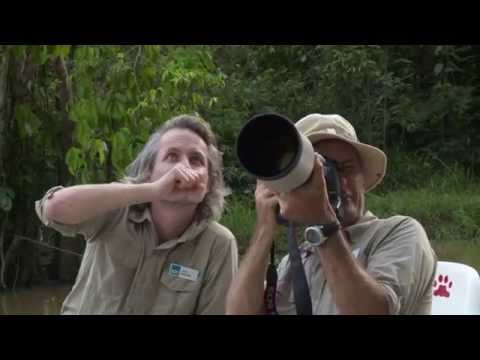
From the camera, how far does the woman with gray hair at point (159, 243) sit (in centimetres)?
170

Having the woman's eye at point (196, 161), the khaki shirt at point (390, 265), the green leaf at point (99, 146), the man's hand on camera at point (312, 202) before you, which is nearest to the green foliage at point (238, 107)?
the green leaf at point (99, 146)

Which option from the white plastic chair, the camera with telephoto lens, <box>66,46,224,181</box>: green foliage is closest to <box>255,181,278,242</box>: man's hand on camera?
the camera with telephoto lens

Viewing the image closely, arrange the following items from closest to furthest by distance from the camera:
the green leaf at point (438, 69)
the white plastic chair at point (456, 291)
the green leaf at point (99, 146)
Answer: the white plastic chair at point (456, 291) → the green leaf at point (99, 146) → the green leaf at point (438, 69)

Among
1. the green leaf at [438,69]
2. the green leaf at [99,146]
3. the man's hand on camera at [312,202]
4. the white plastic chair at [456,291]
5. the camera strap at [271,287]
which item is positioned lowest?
the white plastic chair at [456,291]

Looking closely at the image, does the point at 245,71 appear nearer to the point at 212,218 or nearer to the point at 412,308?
the point at 212,218

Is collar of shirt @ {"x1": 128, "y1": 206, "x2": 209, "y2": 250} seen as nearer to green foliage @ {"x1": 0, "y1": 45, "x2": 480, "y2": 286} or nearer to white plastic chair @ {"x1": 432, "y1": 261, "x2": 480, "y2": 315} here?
white plastic chair @ {"x1": 432, "y1": 261, "x2": 480, "y2": 315}

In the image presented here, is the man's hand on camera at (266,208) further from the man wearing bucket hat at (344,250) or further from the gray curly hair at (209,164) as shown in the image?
the gray curly hair at (209,164)

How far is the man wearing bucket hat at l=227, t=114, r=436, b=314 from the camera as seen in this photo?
4.30ft

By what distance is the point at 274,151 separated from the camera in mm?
1293

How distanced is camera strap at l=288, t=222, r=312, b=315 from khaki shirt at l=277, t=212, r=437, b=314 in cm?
7

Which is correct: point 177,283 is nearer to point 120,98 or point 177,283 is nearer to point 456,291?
point 456,291

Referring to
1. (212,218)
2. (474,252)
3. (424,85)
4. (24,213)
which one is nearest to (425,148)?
(424,85)

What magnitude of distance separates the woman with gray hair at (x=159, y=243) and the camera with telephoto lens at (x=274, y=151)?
0.39 m

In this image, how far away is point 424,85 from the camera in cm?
692
